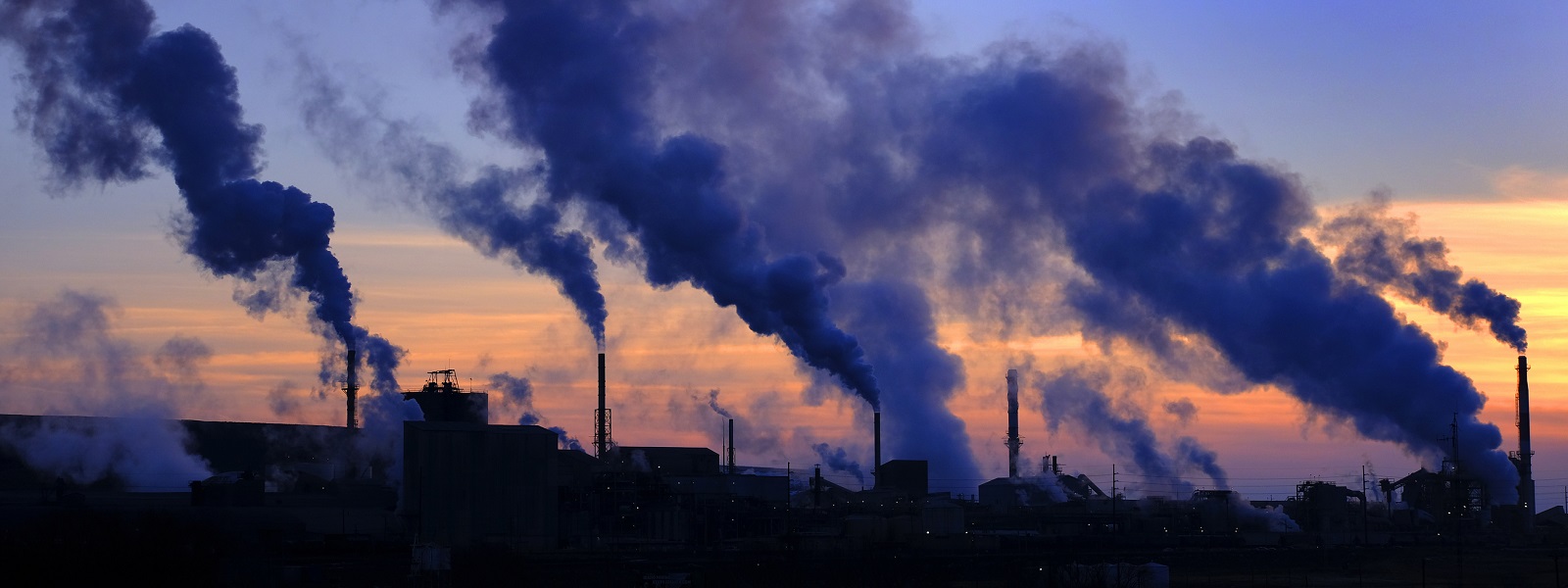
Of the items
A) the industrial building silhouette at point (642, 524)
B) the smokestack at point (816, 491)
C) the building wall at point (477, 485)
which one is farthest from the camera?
the smokestack at point (816, 491)

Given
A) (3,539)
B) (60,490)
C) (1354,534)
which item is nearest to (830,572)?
(3,539)

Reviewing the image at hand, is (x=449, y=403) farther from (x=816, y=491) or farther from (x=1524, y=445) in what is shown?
(x=1524, y=445)

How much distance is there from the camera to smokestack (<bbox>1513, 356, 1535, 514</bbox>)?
404ft

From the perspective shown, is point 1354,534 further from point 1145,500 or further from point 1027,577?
point 1027,577

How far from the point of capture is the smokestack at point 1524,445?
404 ft

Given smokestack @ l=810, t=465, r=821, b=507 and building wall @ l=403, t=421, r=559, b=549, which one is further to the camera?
smokestack @ l=810, t=465, r=821, b=507

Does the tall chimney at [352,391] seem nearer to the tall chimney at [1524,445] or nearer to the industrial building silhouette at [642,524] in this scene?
the industrial building silhouette at [642,524]

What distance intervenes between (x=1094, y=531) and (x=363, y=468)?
5099 cm

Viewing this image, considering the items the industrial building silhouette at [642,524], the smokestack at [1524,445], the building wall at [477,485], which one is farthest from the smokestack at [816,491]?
the smokestack at [1524,445]

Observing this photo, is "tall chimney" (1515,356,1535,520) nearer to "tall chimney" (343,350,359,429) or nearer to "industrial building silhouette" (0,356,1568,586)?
"industrial building silhouette" (0,356,1568,586)

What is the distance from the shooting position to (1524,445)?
12750 cm

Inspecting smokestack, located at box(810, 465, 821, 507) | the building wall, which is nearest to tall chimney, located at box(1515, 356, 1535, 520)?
smokestack, located at box(810, 465, 821, 507)

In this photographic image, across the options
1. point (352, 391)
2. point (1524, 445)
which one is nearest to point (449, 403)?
point (352, 391)

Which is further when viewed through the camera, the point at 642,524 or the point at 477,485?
the point at 642,524
